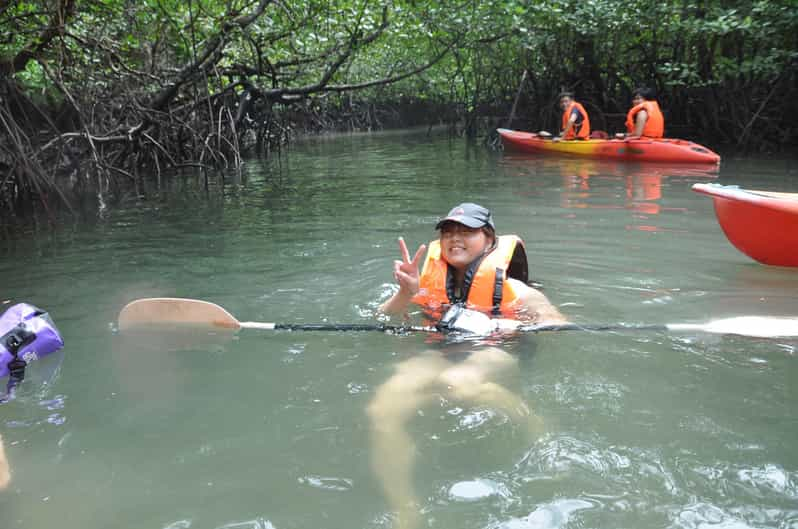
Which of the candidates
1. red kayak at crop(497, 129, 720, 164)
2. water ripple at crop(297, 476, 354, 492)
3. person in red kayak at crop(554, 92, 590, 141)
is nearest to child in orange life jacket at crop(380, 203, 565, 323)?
water ripple at crop(297, 476, 354, 492)

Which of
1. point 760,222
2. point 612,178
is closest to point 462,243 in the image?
point 760,222

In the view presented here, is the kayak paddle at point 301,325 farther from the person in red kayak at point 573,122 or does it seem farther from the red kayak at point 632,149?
the person in red kayak at point 573,122

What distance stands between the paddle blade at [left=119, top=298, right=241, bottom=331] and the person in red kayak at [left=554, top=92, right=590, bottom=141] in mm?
9028

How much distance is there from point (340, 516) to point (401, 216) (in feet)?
15.9

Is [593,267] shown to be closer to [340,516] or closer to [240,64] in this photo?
[340,516]

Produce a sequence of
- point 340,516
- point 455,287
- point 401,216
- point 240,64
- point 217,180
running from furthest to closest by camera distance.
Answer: point 240,64, point 217,180, point 401,216, point 455,287, point 340,516

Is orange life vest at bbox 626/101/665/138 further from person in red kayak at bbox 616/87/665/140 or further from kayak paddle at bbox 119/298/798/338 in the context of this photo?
kayak paddle at bbox 119/298/798/338

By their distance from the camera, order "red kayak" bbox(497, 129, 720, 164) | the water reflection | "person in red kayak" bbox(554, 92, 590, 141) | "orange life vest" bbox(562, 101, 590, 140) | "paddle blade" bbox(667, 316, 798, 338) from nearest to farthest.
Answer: "paddle blade" bbox(667, 316, 798, 338) < the water reflection < "red kayak" bbox(497, 129, 720, 164) < "person in red kayak" bbox(554, 92, 590, 141) < "orange life vest" bbox(562, 101, 590, 140)

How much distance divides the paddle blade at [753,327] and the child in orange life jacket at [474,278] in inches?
26.8

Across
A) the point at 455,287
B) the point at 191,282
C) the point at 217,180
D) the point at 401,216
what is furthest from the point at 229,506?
the point at 217,180

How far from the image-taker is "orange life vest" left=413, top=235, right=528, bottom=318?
10.6ft

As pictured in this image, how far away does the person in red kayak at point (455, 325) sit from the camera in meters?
2.25

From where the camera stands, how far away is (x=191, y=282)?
448cm

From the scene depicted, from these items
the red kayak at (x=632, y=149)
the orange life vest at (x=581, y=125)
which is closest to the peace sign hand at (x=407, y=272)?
the red kayak at (x=632, y=149)
